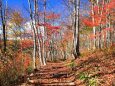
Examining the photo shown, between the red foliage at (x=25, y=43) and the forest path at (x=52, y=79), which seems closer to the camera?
the forest path at (x=52, y=79)

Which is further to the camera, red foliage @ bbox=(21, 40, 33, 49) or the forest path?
red foliage @ bbox=(21, 40, 33, 49)

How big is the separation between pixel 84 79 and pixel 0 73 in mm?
4172

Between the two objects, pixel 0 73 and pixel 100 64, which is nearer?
pixel 0 73

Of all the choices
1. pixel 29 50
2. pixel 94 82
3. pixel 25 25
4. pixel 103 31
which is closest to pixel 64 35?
pixel 29 50

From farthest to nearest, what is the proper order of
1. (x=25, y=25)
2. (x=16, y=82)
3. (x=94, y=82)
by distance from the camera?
(x=25, y=25), (x=16, y=82), (x=94, y=82)

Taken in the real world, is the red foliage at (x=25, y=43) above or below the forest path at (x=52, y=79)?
above

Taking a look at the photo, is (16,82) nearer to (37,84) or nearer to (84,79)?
(37,84)

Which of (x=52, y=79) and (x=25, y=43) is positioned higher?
(x=25, y=43)

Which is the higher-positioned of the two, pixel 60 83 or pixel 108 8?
pixel 108 8

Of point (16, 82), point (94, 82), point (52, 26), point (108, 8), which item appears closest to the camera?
point (94, 82)

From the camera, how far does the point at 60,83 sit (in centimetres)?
1373

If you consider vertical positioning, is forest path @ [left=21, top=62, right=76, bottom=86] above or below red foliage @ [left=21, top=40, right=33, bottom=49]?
below

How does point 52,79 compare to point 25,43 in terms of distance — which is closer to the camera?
point 52,79

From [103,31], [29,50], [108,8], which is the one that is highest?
[108,8]
